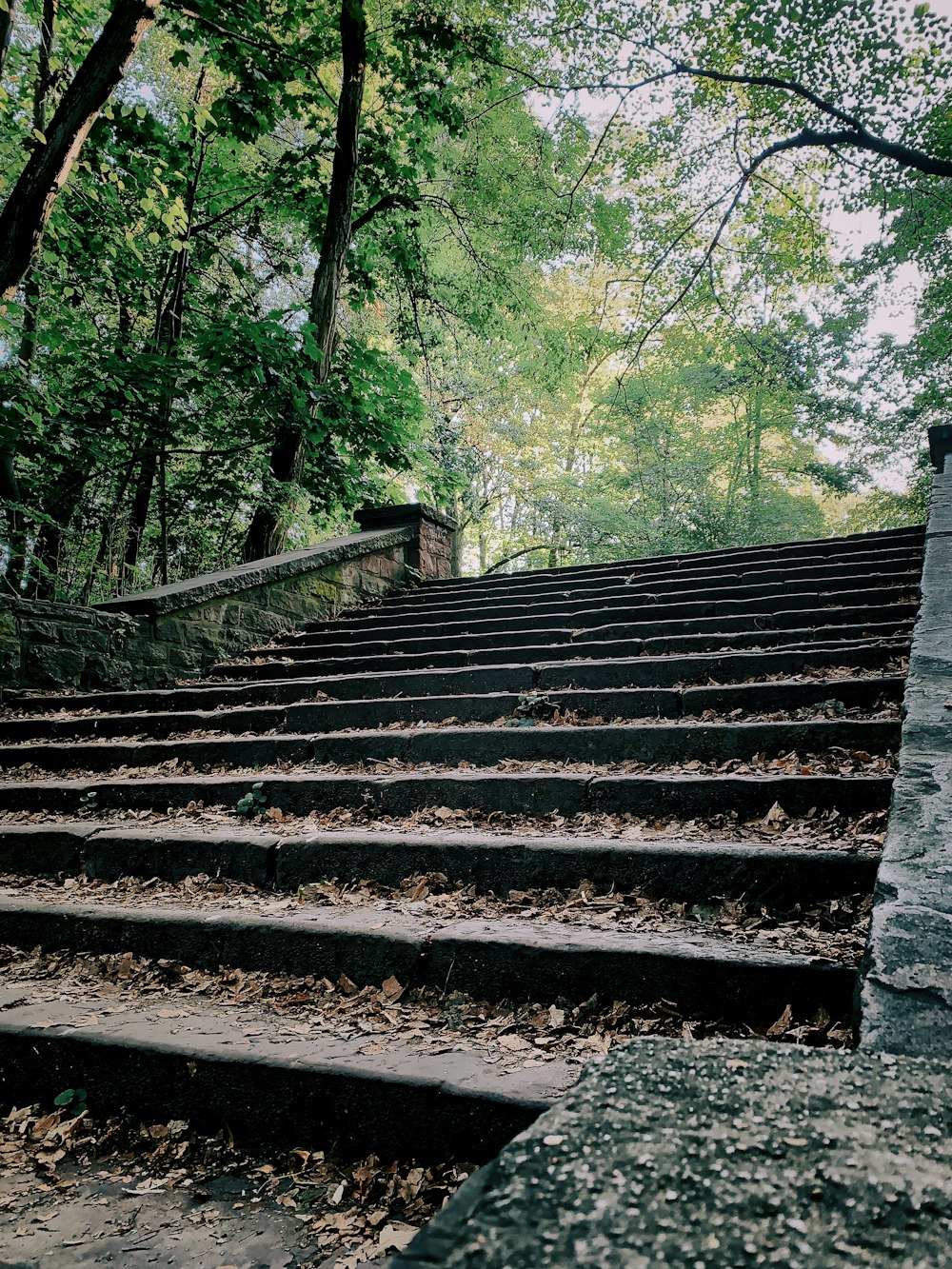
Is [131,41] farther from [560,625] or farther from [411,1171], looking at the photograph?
[411,1171]

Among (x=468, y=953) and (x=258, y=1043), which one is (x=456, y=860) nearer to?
(x=468, y=953)

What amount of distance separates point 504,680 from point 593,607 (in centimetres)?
171

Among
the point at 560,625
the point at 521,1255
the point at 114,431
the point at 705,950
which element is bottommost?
the point at 705,950

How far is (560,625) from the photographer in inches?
216

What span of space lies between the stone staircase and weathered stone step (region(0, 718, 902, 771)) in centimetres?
1

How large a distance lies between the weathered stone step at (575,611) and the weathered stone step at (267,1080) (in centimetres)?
385

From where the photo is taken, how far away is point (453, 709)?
416 centimetres

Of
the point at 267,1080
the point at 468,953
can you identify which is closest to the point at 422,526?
the point at 468,953

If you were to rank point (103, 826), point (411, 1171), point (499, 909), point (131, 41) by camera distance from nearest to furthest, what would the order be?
point (411, 1171) < point (499, 909) < point (103, 826) < point (131, 41)

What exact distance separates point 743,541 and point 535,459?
6.56 meters

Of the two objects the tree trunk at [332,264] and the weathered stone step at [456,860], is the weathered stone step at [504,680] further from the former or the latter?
the tree trunk at [332,264]

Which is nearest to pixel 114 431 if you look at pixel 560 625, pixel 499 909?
pixel 560 625

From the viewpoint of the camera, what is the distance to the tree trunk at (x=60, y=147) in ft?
15.7

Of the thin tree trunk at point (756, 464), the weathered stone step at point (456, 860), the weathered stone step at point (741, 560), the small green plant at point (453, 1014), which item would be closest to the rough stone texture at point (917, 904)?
the weathered stone step at point (456, 860)
